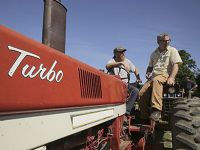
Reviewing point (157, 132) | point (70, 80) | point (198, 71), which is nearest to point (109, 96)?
point (70, 80)

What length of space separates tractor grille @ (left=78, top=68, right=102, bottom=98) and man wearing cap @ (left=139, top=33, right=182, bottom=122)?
2.15m

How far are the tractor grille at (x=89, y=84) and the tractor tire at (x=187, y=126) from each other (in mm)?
1338

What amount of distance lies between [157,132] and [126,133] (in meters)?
1.68

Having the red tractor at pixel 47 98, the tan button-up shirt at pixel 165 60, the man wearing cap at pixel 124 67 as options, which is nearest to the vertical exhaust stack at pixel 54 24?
the red tractor at pixel 47 98

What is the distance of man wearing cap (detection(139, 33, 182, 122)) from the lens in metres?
5.32

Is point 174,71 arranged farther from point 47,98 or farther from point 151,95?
point 47,98

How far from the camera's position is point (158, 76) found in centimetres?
557

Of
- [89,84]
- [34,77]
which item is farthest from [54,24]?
[34,77]

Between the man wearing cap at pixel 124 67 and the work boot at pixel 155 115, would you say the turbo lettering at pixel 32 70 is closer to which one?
the man wearing cap at pixel 124 67

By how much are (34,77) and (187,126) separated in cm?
277

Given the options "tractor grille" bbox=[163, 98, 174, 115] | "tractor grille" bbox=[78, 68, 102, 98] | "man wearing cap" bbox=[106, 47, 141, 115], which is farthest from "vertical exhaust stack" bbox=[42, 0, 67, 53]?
"tractor grille" bbox=[163, 98, 174, 115]

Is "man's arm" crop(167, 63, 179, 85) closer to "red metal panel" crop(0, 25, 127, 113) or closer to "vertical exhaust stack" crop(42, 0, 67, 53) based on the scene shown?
"vertical exhaust stack" crop(42, 0, 67, 53)

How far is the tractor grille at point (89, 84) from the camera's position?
109 inches

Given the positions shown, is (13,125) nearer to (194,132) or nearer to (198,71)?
(194,132)
